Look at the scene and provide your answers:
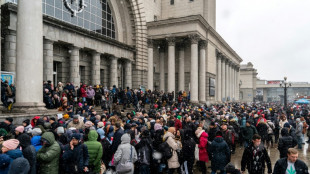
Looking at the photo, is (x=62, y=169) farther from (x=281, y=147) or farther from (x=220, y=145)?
(x=281, y=147)

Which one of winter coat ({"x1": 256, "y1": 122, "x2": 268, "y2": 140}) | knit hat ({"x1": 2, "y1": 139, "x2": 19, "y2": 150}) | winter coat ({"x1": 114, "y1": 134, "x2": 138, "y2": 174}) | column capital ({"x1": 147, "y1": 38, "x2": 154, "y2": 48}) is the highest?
column capital ({"x1": 147, "y1": 38, "x2": 154, "y2": 48})

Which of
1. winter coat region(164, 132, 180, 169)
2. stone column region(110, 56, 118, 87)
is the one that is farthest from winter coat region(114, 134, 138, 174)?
stone column region(110, 56, 118, 87)

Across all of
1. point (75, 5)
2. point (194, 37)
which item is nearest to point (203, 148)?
point (75, 5)

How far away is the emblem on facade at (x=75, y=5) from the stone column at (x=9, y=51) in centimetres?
740

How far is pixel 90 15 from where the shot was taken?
2561cm

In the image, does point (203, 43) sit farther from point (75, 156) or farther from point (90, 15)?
point (75, 156)

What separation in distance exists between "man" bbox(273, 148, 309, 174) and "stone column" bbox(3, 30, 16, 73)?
16966 mm

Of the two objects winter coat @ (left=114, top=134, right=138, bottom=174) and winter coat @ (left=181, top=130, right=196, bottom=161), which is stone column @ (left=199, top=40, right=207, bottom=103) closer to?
winter coat @ (left=181, top=130, right=196, bottom=161)

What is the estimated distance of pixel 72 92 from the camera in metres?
15.9

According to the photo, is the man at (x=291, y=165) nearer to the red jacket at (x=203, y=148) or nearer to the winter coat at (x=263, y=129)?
the red jacket at (x=203, y=148)

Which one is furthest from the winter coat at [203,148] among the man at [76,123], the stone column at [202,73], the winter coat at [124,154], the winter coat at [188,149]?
the stone column at [202,73]

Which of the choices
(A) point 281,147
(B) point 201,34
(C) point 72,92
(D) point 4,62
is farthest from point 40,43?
(B) point 201,34

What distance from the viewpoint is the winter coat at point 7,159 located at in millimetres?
4551

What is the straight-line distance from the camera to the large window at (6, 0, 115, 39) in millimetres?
21000
